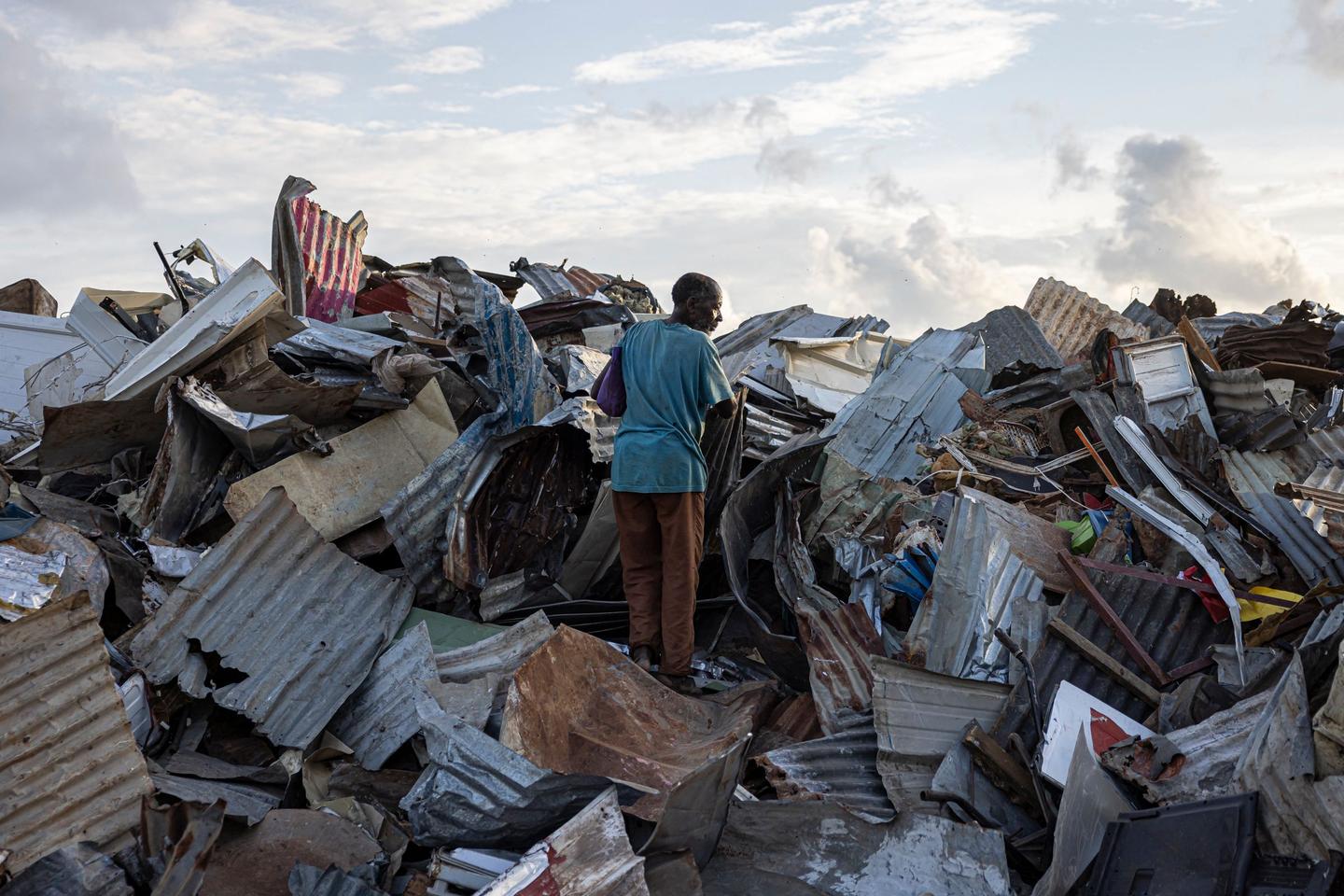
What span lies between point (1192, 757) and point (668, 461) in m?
2.39

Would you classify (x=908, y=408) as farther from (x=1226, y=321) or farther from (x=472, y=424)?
(x=1226, y=321)

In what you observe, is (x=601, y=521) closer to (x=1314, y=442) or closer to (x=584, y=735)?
(x=584, y=735)

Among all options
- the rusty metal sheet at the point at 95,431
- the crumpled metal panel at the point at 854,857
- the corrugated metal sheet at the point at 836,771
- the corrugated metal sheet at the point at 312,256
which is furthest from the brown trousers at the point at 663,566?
the corrugated metal sheet at the point at 312,256

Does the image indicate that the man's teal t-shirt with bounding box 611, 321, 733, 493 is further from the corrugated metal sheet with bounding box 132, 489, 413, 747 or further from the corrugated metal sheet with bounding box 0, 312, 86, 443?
the corrugated metal sheet with bounding box 0, 312, 86, 443

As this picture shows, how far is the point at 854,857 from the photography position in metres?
3.93

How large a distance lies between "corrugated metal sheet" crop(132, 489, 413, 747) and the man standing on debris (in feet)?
3.81

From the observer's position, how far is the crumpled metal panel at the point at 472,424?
5.68 m

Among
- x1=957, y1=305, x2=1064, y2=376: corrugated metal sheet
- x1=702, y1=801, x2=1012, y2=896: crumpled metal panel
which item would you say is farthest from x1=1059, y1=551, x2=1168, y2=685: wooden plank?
x1=957, y1=305, x2=1064, y2=376: corrugated metal sheet

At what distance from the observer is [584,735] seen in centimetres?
439

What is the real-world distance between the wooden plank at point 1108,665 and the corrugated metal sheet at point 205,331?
15.6 ft

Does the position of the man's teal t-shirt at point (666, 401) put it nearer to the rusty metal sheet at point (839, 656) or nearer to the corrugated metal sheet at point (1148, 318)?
the rusty metal sheet at point (839, 656)

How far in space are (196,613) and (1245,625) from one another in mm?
4580

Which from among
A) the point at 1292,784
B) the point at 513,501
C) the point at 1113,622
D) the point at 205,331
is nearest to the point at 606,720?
the point at 513,501

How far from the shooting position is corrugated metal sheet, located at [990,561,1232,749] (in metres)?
4.73
